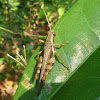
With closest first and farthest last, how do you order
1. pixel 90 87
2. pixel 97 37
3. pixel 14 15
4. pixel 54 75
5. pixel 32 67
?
pixel 90 87
pixel 97 37
pixel 54 75
pixel 32 67
pixel 14 15

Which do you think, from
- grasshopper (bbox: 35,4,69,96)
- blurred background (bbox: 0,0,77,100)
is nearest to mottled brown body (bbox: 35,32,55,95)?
grasshopper (bbox: 35,4,69,96)

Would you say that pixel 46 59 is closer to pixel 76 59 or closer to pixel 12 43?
pixel 76 59

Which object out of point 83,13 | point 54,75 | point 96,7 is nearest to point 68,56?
point 54,75

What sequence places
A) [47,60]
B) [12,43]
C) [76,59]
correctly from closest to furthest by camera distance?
1. [76,59]
2. [47,60]
3. [12,43]

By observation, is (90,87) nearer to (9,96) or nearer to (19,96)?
(19,96)

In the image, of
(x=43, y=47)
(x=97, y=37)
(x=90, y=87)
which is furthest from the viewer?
(x=43, y=47)

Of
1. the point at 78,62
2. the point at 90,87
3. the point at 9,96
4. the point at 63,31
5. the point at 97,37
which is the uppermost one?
the point at 63,31

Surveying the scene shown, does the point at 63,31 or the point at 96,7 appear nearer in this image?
the point at 96,7

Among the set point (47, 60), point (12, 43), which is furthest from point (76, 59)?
point (12, 43)
